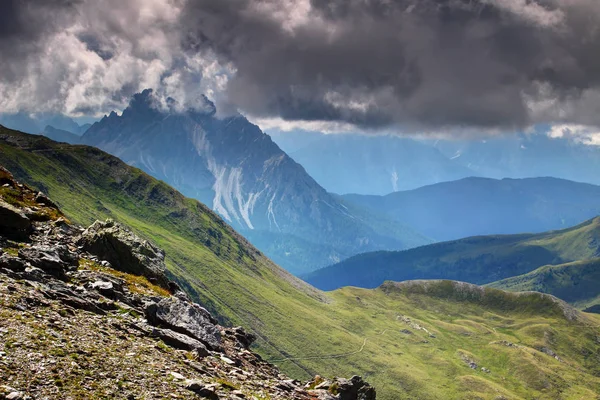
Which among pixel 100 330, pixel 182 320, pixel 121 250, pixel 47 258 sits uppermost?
pixel 121 250

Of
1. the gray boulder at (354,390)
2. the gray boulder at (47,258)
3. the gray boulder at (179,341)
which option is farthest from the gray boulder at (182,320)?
the gray boulder at (354,390)

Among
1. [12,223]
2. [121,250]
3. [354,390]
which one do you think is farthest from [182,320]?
[354,390]

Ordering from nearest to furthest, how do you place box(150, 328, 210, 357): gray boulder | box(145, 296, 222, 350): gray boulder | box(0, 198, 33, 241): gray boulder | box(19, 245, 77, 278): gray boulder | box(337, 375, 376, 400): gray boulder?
box(150, 328, 210, 357): gray boulder → box(19, 245, 77, 278): gray boulder → box(145, 296, 222, 350): gray boulder → box(0, 198, 33, 241): gray boulder → box(337, 375, 376, 400): gray boulder

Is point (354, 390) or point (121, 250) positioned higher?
point (121, 250)

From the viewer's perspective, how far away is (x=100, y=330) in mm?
30094

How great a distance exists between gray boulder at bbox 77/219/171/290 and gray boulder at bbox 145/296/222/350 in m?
10.7

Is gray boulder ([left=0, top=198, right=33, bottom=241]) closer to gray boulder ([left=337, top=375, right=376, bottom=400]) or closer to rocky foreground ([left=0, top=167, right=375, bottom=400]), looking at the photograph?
rocky foreground ([left=0, top=167, right=375, bottom=400])

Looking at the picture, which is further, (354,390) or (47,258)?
(354,390)

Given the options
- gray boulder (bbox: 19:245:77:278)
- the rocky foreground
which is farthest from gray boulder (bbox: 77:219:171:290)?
gray boulder (bbox: 19:245:77:278)

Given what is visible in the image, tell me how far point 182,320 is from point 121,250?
1531 cm

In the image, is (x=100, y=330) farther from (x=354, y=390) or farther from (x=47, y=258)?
(x=354, y=390)

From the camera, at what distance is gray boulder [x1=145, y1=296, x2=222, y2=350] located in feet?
124

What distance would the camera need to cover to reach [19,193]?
5112 cm

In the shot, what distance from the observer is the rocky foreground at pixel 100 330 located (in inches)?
938
